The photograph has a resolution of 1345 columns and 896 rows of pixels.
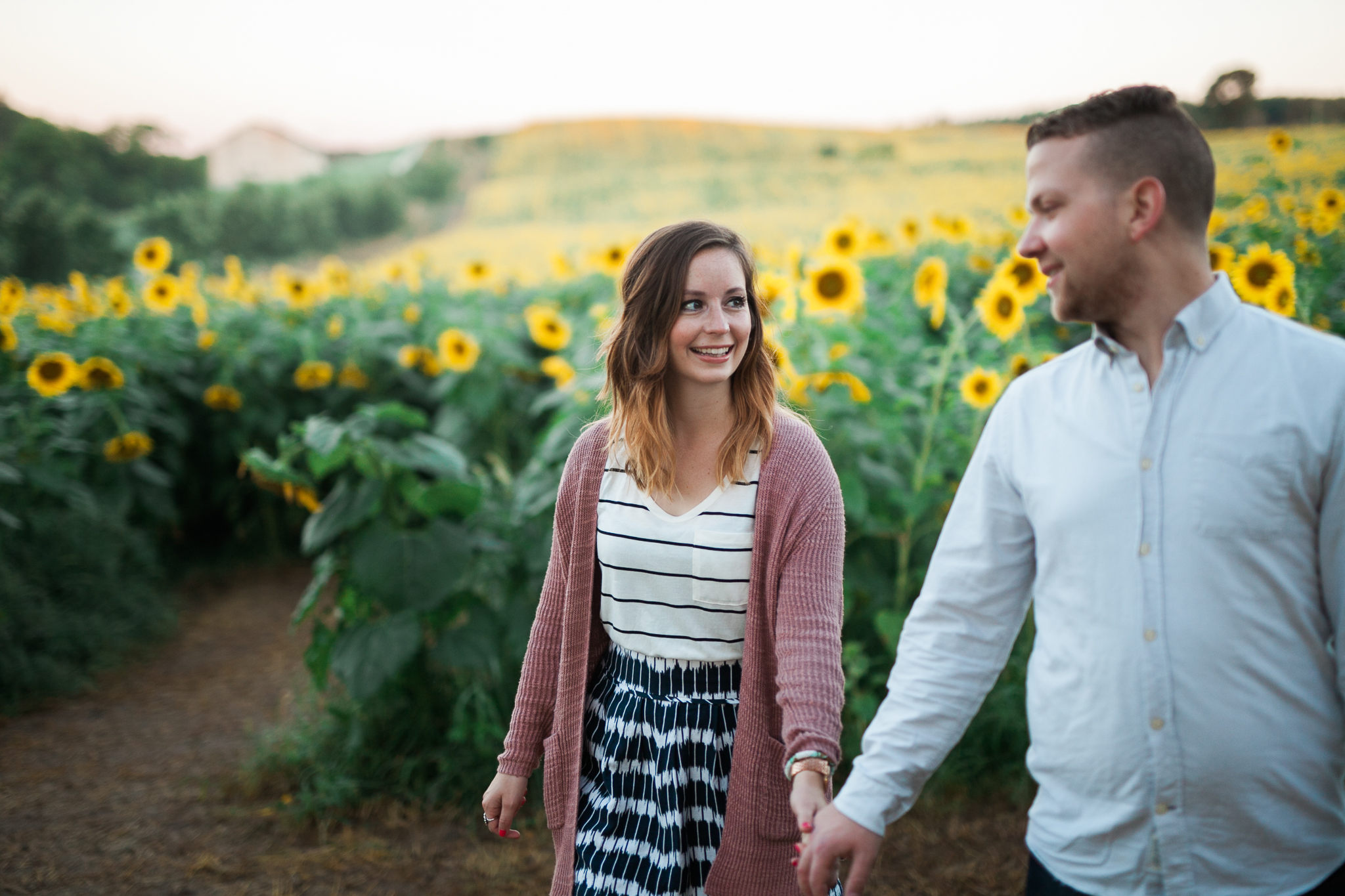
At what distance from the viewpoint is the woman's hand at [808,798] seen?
4.36ft

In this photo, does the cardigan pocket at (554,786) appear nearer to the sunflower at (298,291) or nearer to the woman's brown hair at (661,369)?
the woman's brown hair at (661,369)

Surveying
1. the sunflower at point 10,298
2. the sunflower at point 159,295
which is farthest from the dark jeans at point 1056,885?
the sunflower at point 159,295

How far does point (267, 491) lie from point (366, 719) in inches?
119

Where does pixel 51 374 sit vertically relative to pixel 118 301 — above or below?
below

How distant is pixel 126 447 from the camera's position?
4762mm

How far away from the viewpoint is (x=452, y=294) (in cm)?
709

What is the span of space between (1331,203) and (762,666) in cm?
402

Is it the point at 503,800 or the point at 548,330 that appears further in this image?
the point at 548,330

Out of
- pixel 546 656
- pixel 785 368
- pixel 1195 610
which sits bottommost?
pixel 546 656

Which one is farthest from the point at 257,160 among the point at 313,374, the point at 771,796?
the point at 771,796

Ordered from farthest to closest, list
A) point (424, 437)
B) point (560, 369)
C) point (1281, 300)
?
1. point (560, 369)
2. point (424, 437)
3. point (1281, 300)

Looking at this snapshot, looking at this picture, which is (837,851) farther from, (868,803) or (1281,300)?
(1281,300)

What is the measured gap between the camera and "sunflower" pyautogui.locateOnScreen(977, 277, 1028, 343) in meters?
2.98

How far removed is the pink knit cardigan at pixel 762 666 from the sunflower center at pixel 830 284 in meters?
1.86
